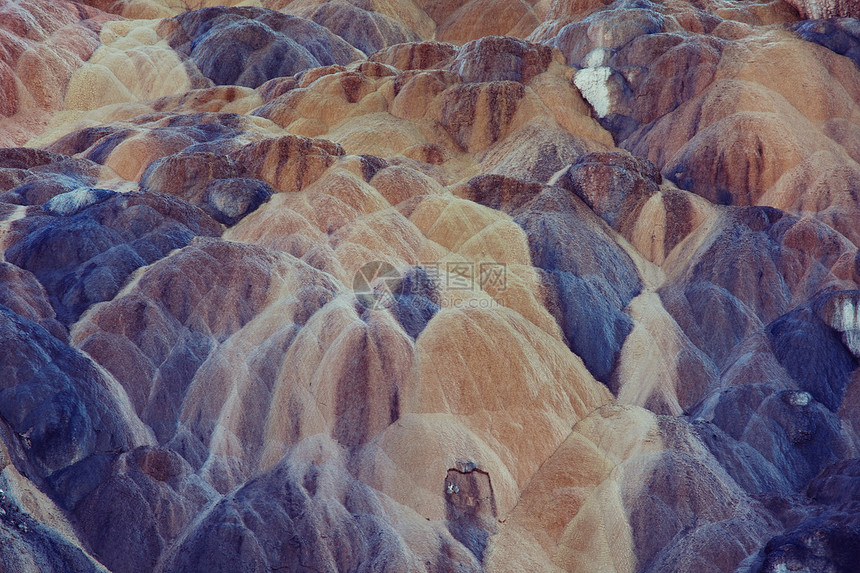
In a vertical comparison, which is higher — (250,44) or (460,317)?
(250,44)

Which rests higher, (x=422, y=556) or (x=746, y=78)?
(x=746, y=78)

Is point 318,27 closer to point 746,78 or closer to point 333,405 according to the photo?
point 746,78

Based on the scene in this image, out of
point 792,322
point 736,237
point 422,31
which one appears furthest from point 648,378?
point 422,31

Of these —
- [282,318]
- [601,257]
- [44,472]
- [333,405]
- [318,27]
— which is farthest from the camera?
[318,27]

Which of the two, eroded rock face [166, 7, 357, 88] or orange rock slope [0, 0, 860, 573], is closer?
orange rock slope [0, 0, 860, 573]

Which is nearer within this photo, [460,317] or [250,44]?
[460,317]

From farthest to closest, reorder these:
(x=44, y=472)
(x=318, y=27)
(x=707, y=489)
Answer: (x=318, y=27) < (x=707, y=489) < (x=44, y=472)

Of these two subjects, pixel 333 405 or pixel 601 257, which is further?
pixel 601 257

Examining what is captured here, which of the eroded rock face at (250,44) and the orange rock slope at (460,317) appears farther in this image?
the eroded rock face at (250,44)
